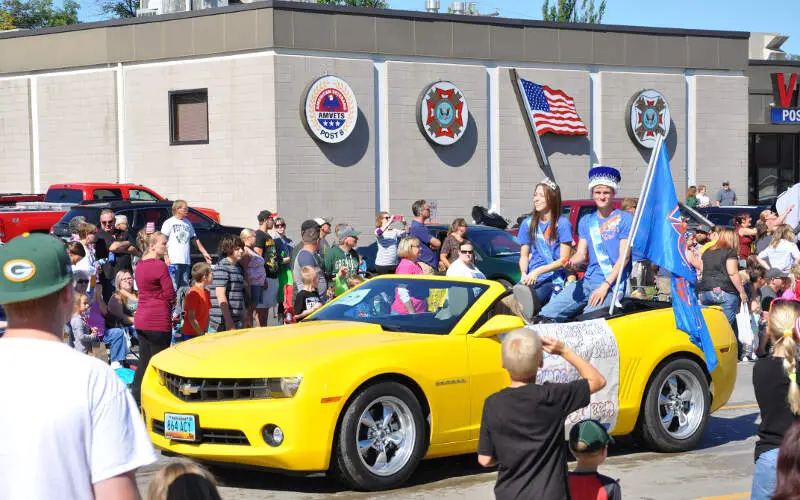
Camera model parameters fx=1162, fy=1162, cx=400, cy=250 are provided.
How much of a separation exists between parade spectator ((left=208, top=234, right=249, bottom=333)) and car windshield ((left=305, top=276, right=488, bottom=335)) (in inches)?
148

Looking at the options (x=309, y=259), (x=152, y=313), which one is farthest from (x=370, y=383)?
(x=309, y=259)

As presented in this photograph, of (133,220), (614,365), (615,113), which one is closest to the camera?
(614,365)

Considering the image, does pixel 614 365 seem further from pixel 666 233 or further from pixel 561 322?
pixel 666 233

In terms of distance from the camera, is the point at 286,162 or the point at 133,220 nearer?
the point at 133,220

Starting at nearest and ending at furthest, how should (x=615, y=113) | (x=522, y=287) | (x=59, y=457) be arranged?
(x=59, y=457), (x=522, y=287), (x=615, y=113)

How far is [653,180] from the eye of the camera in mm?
9727

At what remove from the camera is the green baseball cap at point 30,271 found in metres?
3.15

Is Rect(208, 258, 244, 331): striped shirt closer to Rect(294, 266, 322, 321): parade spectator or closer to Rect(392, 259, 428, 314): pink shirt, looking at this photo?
Result: Rect(294, 266, 322, 321): parade spectator

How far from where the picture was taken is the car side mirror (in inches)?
329

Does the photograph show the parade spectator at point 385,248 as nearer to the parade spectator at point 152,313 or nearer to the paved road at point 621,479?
the parade spectator at point 152,313

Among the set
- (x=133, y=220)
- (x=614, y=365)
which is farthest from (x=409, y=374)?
Answer: (x=133, y=220)

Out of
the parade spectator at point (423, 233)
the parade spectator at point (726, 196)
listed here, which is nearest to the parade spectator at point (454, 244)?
the parade spectator at point (423, 233)

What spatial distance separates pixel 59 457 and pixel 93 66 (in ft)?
89.1

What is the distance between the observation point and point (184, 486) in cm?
A: 311
